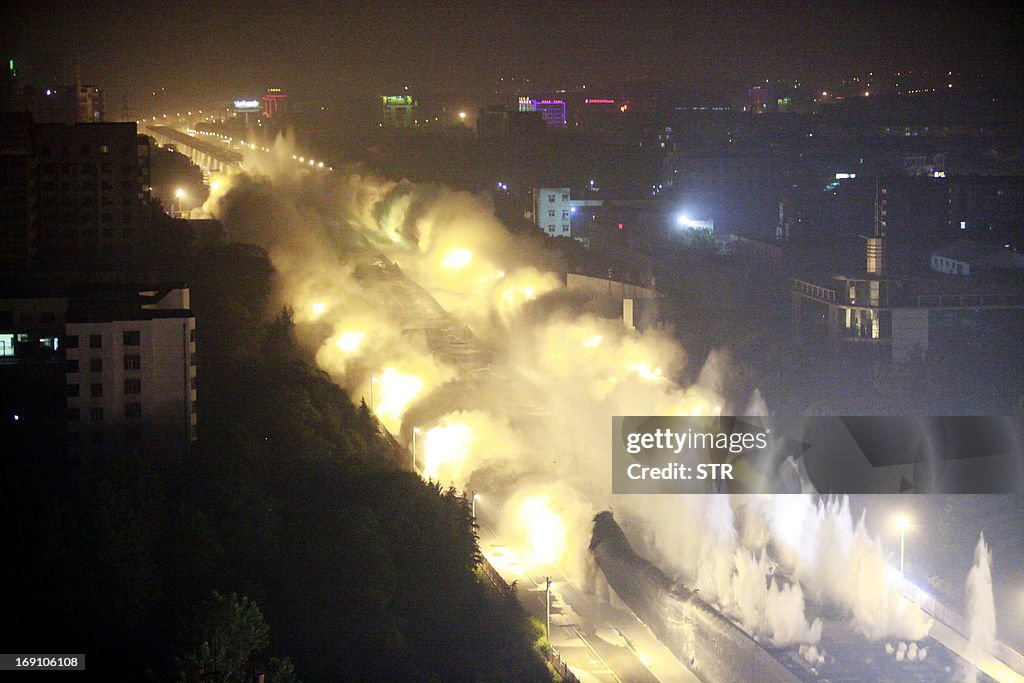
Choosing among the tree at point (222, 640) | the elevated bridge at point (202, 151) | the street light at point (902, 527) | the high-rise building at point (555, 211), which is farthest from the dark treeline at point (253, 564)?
the elevated bridge at point (202, 151)

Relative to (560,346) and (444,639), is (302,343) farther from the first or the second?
(444,639)

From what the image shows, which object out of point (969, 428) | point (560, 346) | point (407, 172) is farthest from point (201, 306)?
point (407, 172)

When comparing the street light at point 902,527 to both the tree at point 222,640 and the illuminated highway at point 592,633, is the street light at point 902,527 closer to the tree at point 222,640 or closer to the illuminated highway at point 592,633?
the illuminated highway at point 592,633

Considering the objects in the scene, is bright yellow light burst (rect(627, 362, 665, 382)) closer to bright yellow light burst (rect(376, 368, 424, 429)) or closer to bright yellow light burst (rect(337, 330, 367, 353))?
bright yellow light burst (rect(337, 330, 367, 353))

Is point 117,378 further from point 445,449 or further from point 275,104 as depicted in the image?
point 275,104

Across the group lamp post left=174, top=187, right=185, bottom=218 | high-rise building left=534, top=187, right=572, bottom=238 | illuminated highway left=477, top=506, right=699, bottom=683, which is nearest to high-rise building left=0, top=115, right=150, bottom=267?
lamp post left=174, top=187, right=185, bottom=218

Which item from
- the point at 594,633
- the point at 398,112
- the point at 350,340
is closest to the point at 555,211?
the point at 350,340
